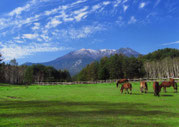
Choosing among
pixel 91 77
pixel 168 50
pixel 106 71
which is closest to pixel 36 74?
pixel 91 77

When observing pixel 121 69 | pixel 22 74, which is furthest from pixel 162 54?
pixel 22 74

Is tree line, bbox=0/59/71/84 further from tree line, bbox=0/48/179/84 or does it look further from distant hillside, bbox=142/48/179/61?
distant hillside, bbox=142/48/179/61

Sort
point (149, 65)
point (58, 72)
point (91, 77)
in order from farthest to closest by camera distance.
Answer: point (58, 72) → point (91, 77) → point (149, 65)

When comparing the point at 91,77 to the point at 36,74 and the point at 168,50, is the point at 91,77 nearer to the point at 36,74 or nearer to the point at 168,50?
the point at 36,74

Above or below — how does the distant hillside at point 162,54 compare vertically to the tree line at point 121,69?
above

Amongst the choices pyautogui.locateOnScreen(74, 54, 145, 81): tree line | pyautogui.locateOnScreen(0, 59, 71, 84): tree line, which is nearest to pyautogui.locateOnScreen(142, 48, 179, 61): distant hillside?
pyautogui.locateOnScreen(74, 54, 145, 81): tree line

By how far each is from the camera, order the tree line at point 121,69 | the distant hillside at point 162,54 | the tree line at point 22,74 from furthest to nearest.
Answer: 1. the distant hillside at point 162,54
2. the tree line at point 22,74
3. the tree line at point 121,69

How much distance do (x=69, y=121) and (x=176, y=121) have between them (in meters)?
4.48

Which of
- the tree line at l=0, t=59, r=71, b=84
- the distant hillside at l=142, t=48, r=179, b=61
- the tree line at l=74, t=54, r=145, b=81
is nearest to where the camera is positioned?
the tree line at l=74, t=54, r=145, b=81

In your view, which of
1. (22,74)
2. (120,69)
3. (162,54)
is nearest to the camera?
(120,69)

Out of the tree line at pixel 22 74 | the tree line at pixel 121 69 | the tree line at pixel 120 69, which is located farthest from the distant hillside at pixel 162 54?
the tree line at pixel 22 74

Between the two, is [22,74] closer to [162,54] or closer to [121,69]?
[121,69]

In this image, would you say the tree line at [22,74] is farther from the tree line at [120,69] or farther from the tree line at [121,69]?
the tree line at [121,69]

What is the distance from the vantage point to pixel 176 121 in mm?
6922
